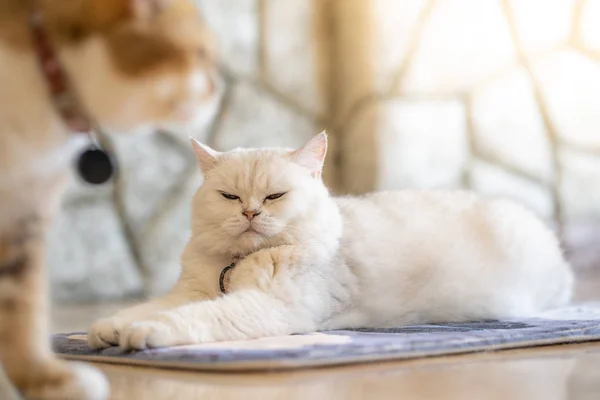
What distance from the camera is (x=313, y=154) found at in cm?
181

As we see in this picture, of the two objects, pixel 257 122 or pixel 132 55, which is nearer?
pixel 132 55

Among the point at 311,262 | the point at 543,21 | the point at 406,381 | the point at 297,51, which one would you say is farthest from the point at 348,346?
the point at 543,21

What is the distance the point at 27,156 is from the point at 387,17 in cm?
286

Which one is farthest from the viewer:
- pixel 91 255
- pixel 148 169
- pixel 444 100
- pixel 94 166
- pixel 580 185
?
pixel 444 100

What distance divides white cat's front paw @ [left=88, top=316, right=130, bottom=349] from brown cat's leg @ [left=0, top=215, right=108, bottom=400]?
433 millimetres

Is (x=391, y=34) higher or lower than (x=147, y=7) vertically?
higher

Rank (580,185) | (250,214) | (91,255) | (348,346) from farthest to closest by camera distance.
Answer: (580,185) → (91,255) → (250,214) → (348,346)

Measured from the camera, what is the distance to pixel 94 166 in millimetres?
1077

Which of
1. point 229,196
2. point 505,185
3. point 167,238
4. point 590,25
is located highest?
point 590,25

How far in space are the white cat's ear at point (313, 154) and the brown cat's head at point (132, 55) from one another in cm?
77

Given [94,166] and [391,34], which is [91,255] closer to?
[391,34]

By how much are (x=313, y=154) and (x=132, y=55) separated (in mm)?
890

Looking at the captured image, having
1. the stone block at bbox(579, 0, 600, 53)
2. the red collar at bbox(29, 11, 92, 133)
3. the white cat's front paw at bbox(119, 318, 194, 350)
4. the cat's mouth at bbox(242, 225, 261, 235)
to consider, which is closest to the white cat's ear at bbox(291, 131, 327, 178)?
the cat's mouth at bbox(242, 225, 261, 235)

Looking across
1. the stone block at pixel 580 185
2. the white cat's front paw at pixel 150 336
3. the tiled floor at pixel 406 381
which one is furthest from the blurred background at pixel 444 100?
the tiled floor at pixel 406 381
